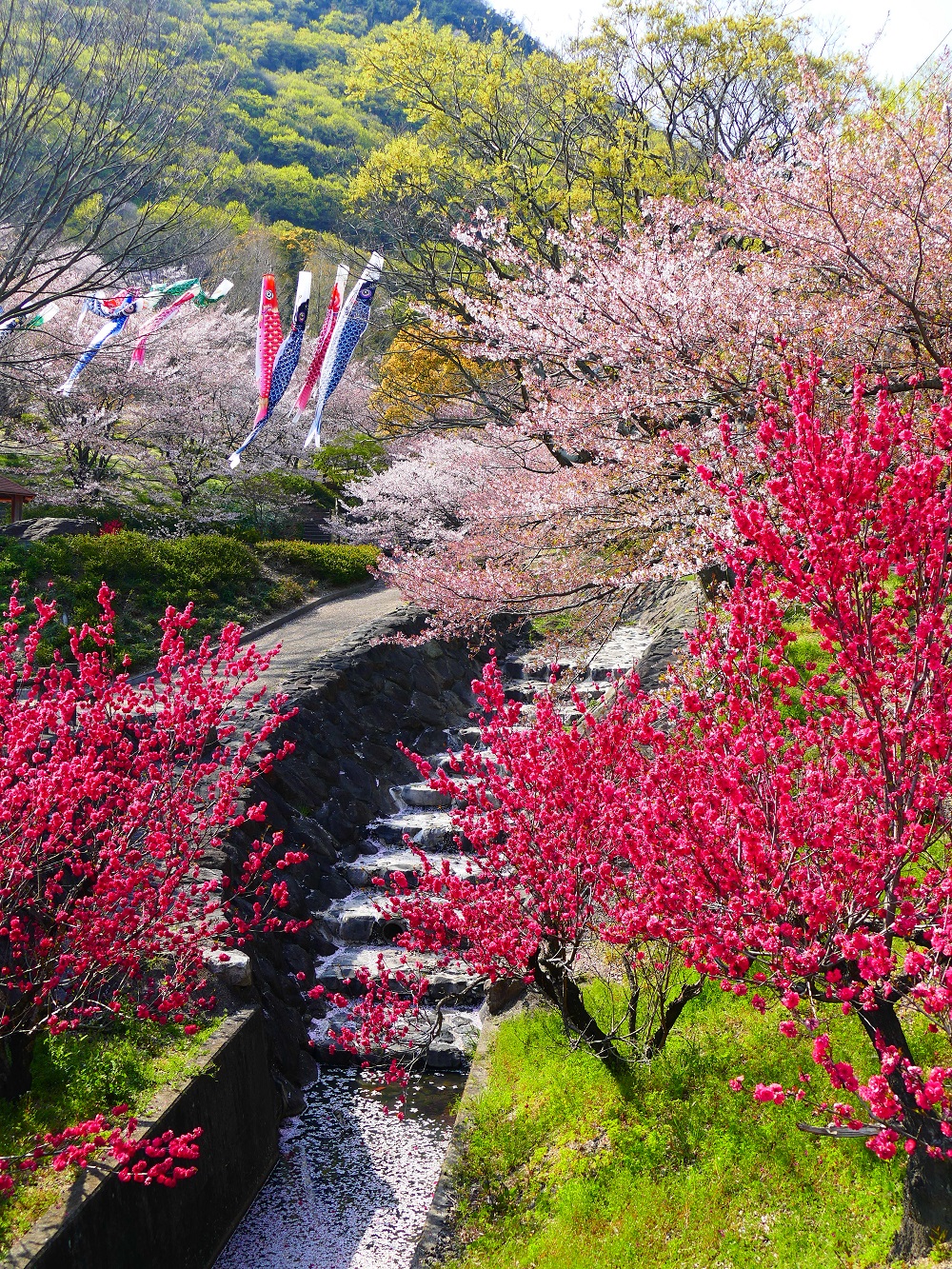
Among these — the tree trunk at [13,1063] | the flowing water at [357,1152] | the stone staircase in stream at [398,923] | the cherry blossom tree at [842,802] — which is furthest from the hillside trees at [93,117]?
the cherry blossom tree at [842,802]

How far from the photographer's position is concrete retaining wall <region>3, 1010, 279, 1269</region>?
3838 millimetres

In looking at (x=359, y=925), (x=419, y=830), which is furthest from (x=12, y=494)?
(x=359, y=925)

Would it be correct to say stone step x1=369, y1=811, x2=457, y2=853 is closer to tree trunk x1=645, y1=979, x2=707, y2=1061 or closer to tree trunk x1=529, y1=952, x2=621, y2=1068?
tree trunk x1=529, y1=952, x2=621, y2=1068

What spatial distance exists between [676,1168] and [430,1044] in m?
3.44

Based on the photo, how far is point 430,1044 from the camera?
23.8 ft

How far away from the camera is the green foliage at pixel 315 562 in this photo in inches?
706

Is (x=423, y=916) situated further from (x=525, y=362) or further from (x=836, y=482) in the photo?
(x=525, y=362)

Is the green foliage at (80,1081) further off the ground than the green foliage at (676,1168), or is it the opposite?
the green foliage at (80,1081)

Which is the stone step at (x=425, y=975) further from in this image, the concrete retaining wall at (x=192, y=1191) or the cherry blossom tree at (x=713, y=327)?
the cherry blossom tree at (x=713, y=327)

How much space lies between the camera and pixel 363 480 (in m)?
22.8

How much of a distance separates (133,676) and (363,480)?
39.5 ft

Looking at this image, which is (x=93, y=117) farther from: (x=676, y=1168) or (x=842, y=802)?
(x=676, y=1168)

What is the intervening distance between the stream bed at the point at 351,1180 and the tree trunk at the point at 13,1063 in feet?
5.23

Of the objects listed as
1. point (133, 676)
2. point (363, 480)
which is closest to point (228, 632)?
point (133, 676)
